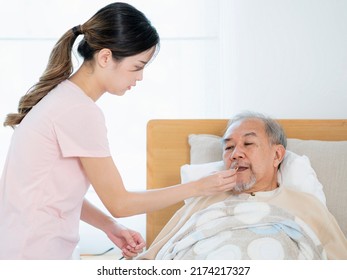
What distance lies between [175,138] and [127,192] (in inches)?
35.7

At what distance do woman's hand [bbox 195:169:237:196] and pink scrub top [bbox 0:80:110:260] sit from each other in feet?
0.99

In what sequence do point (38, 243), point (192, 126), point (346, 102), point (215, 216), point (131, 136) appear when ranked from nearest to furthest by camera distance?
point (38, 243)
point (215, 216)
point (192, 126)
point (346, 102)
point (131, 136)

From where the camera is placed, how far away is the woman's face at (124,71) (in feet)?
5.52

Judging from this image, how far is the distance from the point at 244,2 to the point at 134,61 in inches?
57.2

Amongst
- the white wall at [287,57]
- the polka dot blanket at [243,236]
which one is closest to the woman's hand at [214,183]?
the polka dot blanket at [243,236]

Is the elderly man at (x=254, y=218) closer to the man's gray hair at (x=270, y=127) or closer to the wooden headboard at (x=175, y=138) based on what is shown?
the man's gray hair at (x=270, y=127)

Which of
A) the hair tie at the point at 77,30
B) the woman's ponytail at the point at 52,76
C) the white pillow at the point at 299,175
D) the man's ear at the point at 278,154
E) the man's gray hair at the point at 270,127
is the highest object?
the hair tie at the point at 77,30

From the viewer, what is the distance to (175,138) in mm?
2553

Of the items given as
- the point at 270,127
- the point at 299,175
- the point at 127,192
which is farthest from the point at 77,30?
the point at 299,175

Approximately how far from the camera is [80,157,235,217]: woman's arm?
64.0 inches

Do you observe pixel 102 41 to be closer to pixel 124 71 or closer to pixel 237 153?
pixel 124 71

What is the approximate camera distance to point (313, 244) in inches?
72.3

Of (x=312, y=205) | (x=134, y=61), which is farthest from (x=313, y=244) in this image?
(x=134, y=61)

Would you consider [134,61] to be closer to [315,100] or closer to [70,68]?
[70,68]
